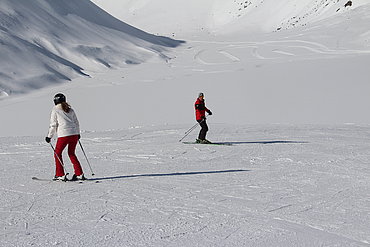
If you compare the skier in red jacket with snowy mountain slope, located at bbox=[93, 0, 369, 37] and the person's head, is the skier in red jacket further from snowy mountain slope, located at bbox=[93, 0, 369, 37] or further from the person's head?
snowy mountain slope, located at bbox=[93, 0, 369, 37]

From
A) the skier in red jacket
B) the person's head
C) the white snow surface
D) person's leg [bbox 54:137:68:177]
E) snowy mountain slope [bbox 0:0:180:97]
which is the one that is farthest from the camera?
snowy mountain slope [bbox 0:0:180:97]

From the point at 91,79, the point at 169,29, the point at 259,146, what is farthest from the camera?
the point at 169,29

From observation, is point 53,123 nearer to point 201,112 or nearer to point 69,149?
point 69,149

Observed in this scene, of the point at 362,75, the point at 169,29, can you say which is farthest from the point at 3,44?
the point at 169,29

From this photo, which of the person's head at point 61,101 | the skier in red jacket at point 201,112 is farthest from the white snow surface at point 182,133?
the person's head at point 61,101

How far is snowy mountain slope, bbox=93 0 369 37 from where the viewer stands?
6925 centimetres

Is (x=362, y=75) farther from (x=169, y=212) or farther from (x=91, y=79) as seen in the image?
(x=169, y=212)

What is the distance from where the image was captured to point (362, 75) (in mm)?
30516

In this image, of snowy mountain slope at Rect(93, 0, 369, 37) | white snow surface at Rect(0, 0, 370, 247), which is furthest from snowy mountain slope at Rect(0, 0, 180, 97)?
snowy mountain slope at Rect(93, 0, 369, 37)

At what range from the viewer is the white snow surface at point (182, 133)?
19.6 ft

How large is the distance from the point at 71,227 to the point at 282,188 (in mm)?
3527

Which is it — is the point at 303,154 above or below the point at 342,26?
below

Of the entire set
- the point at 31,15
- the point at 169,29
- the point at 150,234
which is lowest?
the point at 150,234

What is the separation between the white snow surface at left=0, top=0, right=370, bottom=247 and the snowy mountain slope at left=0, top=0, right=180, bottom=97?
15 centimetres
